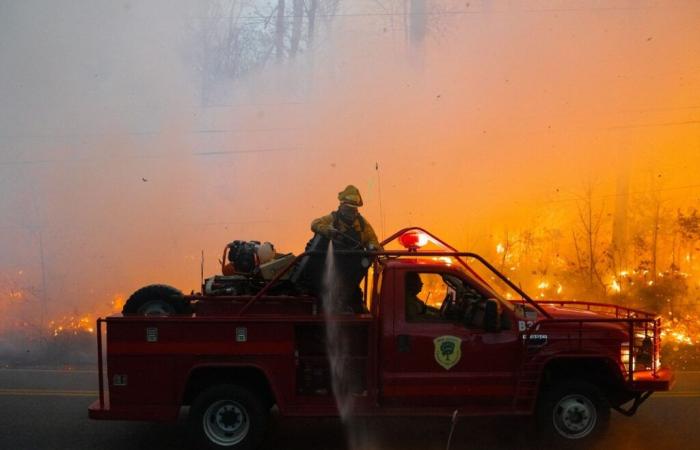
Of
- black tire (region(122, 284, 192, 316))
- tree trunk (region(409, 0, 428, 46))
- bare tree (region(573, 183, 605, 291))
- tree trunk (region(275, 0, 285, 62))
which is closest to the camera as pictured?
black tire (region(122, 284, 192, 316))

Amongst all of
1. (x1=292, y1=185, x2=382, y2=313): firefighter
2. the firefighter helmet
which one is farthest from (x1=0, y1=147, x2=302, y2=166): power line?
(x1=292, y1=185, x2=382, y2=313): firefighter

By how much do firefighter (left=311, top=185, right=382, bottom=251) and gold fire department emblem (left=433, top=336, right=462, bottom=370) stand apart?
A: 108cm

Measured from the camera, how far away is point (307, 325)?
17.0ft

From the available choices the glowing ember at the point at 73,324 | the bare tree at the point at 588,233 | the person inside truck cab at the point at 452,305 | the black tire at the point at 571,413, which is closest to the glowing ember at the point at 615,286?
the bare tree at the point at 588,233

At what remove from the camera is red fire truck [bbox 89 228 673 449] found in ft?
16.5

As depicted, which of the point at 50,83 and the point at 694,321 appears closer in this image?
the point at 694,321

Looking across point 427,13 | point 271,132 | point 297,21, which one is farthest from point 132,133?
point 427,13

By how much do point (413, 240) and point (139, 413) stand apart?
280 centimetres

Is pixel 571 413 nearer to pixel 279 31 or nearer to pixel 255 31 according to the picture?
pixel 279 31

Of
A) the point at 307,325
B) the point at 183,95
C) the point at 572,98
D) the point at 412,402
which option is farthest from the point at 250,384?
the point at 572,98

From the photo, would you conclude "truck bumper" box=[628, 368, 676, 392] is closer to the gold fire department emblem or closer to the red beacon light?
the gold fire department emblem

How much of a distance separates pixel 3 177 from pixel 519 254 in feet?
35.5

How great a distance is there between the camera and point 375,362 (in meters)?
5.11

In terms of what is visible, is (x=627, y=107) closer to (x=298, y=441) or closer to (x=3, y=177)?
(x=298, y=441)
